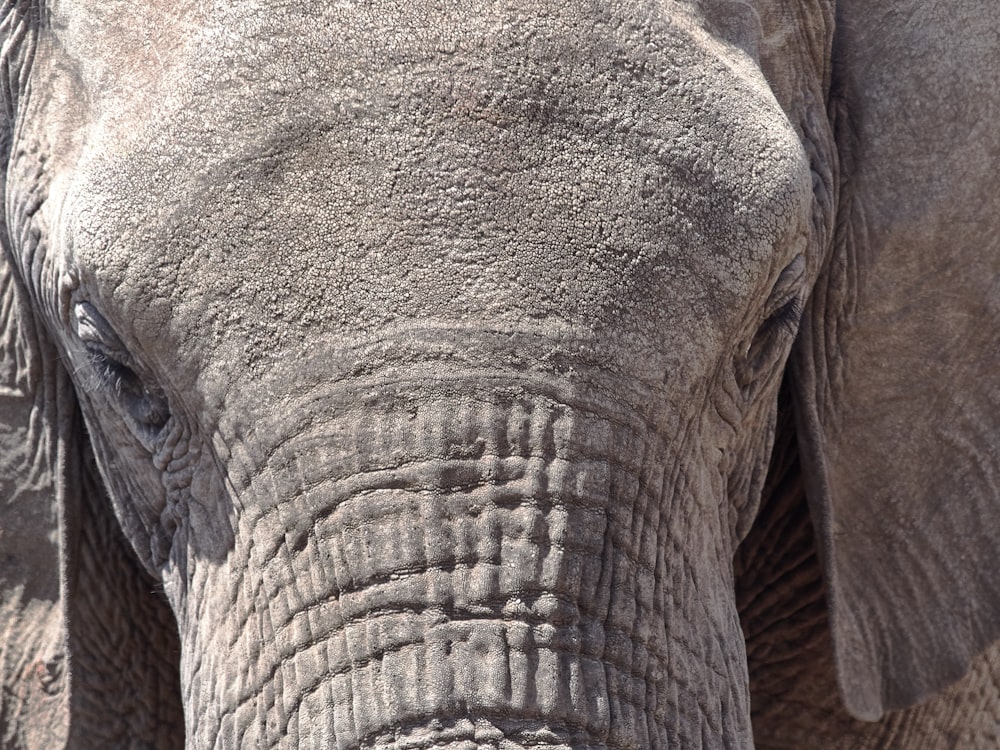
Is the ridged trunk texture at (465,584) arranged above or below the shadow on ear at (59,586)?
below

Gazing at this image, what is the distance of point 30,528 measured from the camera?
2557mm

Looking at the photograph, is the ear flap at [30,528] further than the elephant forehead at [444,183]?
Yes

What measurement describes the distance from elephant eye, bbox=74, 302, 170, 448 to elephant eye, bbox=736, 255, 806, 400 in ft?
2.25

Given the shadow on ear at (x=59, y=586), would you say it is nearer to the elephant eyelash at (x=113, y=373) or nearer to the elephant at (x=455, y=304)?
the elephant at (x=455, y=304)

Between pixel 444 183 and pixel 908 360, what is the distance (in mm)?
843

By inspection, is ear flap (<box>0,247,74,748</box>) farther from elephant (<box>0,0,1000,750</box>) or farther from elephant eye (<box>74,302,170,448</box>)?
elephant eye (<box>74,302,170,448</box>)

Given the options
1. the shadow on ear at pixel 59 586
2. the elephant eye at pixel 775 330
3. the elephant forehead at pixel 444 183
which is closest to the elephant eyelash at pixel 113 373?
the elephant forehead at pixel 444 183

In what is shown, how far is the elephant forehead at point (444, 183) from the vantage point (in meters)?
1.88

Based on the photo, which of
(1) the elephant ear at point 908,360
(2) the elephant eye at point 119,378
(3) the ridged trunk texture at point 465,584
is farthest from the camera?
(1) the elephant ear at point 908,360

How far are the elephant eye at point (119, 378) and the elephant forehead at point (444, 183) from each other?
0.46ft

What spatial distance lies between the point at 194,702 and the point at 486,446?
522 mm

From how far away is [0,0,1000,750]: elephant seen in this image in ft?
6.11

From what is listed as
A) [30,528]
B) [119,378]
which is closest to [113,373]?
[119,378]

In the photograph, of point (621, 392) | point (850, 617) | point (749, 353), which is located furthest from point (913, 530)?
point (621, 392)
